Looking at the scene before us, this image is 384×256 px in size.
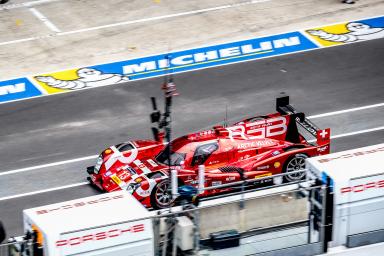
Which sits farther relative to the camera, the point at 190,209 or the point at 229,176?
the point at 229,176

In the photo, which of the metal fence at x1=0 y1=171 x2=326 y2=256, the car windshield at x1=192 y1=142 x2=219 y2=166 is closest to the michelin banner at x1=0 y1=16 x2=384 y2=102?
the car windshield at x1=192 y1=142 x2=219 y2=166

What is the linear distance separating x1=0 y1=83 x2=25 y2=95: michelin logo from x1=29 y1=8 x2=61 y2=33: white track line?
14.3ft

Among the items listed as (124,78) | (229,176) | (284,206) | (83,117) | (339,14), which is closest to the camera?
(284,206)

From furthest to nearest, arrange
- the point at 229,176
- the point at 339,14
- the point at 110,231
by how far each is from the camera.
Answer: the point at 339,14
the point at 229,176
the point at 110,231

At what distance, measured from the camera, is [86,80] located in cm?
3428

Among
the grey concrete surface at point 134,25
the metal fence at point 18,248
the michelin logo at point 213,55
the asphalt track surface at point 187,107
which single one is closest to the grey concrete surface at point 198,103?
the asphalt track surface at point 187,107

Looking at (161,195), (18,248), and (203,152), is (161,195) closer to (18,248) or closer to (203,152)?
(203,152)

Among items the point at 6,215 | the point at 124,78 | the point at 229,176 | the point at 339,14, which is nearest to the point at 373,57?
the point at 339,14

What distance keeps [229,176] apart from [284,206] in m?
6.71

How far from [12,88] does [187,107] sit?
5.75 m

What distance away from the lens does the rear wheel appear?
25.9m

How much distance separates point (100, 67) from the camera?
34.9 meters

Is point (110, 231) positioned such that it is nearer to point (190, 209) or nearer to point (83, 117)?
point (190, 209)

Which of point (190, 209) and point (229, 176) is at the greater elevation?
point (190, 209)
